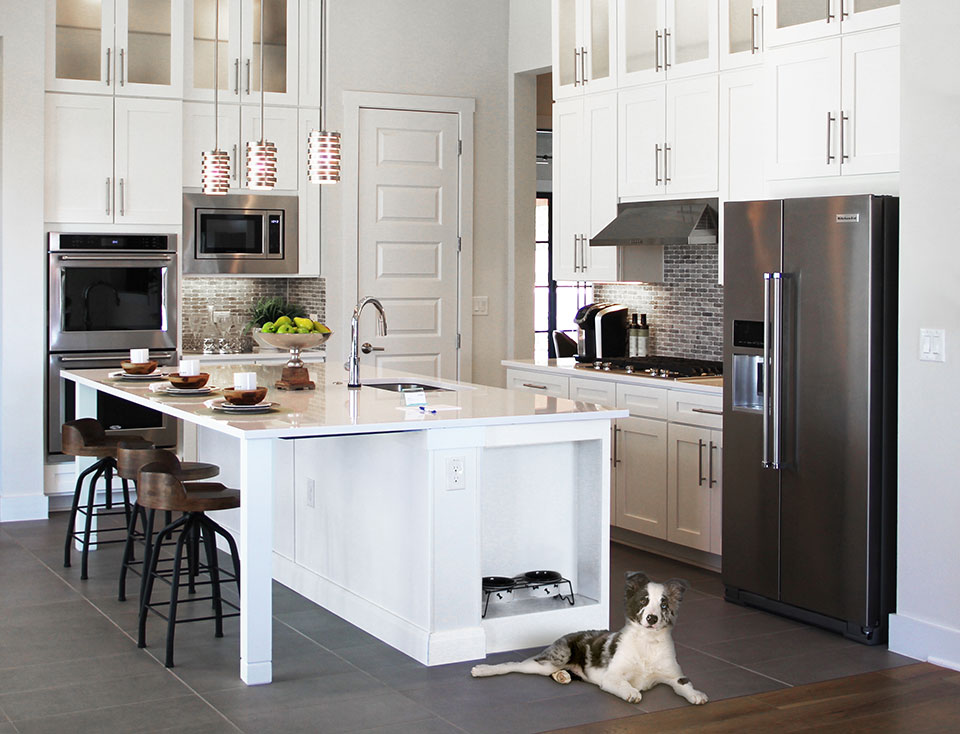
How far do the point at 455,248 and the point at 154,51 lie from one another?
A: 2303 mm

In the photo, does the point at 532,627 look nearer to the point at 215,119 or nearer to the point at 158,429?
the point at 158,429

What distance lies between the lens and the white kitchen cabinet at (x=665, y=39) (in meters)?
5.99

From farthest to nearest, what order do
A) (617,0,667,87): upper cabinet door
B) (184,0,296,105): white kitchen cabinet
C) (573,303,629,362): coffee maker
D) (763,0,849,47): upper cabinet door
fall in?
(184,0,296,105): white kitchen cabinet < (573,303,629,362): coffee maker < (617,0,667,87): upper cabinet door < (763,0,849,47): upper cabinet door

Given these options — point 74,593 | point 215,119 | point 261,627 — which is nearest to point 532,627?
point 261,627

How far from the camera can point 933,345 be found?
14.3 feet

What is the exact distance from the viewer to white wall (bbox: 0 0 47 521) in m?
6.75

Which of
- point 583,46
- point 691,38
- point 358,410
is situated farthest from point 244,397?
point 583,46

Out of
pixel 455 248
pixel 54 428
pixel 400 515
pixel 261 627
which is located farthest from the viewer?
pixel 455 248

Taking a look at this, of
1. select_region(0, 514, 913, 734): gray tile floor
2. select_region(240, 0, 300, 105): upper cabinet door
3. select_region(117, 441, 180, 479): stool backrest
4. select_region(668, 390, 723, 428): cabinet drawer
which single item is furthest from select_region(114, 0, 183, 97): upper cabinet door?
select_region(668, 390, 723, 428): cabinet drawer

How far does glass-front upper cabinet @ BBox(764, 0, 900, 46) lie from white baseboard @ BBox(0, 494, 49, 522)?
4.79 m

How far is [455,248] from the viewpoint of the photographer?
8.09m

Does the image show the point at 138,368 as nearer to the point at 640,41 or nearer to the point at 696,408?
the point at 696,408

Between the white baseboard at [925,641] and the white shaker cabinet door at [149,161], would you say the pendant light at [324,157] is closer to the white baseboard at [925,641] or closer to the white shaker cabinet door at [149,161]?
the white shaker cabinet door at [149,161]

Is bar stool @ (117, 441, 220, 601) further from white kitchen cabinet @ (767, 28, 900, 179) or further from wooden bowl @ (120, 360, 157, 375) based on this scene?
white kitchen cabinet @ (767, 28, 900, 179)
